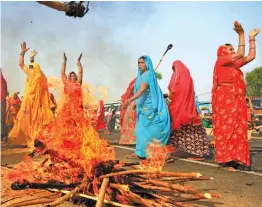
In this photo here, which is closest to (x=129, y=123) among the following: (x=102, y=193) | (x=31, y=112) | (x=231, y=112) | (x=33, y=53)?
(x=31, y=112)

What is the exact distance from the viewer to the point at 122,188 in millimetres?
2947

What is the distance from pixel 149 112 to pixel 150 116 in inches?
3.2

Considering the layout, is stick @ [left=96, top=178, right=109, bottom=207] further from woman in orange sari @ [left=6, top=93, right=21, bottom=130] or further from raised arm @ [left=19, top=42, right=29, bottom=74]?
woman in orange sari @ [left=6, top=93, right=21, bottom=130]

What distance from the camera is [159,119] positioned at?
6934mm

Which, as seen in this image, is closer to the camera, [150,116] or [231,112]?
[231,112]

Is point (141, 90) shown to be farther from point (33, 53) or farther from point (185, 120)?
point (33, 53)

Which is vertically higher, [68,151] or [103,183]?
[68,151]

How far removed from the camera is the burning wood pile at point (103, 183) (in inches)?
119

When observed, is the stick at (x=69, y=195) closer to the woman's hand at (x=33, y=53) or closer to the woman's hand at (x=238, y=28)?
the woman's hand at (x=238, y=28)

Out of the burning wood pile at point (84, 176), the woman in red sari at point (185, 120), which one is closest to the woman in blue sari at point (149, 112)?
the woman in red sari at point (185, 120)

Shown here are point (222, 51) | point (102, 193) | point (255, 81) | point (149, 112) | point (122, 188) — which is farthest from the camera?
point (255, 81)

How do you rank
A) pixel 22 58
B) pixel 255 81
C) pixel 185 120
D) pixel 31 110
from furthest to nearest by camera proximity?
1. pixel 255 81
2. pixel 31 110
3. pixel 22 58
4. pixel 185 120

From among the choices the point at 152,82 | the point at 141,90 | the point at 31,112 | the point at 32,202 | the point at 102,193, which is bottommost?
the point at 32,202

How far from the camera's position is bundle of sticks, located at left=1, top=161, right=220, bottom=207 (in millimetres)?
2982
